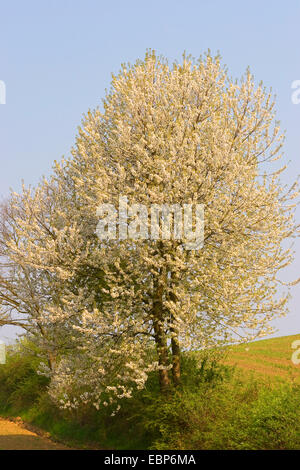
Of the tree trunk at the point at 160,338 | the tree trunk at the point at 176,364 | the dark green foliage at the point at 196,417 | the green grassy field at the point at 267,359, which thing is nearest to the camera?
the dark green foliage at the point at 196,417

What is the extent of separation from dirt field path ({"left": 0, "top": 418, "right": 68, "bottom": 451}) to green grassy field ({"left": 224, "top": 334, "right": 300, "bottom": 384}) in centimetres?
1111

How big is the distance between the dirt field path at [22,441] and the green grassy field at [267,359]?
11.1 metres

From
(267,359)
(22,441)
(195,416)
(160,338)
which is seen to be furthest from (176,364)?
(267,359)

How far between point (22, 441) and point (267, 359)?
20133mm

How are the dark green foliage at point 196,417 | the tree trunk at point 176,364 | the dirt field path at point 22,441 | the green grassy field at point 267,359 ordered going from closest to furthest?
the dark green foliage at point 196,417 → the tree trunk at point 176,364 → the dirt field path at point 22,441 → the green grassy field at point 267,359

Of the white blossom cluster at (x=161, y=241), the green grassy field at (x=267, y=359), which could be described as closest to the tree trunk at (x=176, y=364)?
the white blossom cluster at (x=161, y=241)

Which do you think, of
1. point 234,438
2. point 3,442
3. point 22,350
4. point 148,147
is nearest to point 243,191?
point 148,147

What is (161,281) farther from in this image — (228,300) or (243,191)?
(243,191)

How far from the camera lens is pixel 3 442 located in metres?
22.6

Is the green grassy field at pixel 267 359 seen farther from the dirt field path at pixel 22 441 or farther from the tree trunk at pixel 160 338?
the dirt field path at pixel 22 441

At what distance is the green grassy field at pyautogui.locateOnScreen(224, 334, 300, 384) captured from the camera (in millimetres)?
30578

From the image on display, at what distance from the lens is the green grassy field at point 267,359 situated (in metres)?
30.6

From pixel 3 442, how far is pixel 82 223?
11130mm

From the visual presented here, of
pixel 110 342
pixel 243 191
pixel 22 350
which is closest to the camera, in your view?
pixel 243 191
